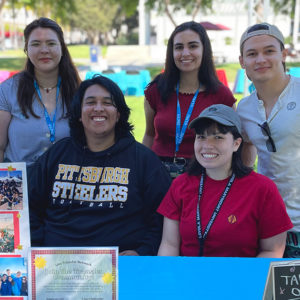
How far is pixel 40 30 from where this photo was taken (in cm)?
279

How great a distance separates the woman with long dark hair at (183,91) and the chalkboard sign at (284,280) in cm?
163

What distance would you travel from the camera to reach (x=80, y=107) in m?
2.46

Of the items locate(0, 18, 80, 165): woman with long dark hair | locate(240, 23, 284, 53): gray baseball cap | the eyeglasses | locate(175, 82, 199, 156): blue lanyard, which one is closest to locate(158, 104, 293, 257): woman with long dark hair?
the eyeglasses

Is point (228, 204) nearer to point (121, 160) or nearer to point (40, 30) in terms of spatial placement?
point (121, 160)

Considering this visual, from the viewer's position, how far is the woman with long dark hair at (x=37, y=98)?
2.71 metres

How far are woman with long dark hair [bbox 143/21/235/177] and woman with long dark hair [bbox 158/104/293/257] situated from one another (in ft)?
2.55

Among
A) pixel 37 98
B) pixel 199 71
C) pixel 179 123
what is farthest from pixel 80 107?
pixel 199 71

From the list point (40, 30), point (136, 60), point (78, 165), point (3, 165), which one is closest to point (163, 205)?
point (78, 165)

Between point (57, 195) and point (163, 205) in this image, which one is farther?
point (57, 195)

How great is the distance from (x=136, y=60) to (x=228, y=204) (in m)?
27.9

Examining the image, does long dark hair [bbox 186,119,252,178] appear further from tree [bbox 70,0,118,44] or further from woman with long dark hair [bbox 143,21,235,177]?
tree [bbox 70,0,118,44]

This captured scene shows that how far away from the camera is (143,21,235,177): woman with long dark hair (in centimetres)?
291

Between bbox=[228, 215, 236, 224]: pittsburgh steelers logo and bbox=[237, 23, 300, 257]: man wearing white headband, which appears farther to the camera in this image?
bbox=[237, 23, 300, 257]: man wearing white headband

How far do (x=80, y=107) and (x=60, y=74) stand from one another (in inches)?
23.0
